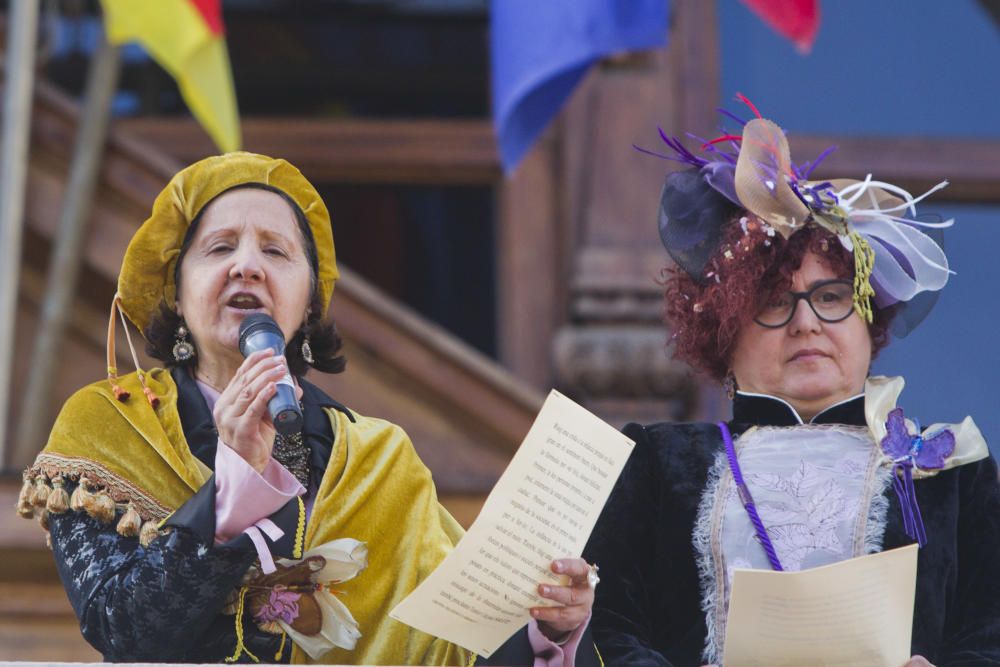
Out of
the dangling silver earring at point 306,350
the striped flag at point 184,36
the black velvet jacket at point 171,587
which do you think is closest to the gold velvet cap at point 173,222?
the dangling silver earring at point 306,350

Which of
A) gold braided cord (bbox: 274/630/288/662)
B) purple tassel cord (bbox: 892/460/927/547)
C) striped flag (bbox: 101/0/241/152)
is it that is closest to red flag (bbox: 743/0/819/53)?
striped flag (bbox: 101/0/241/152)

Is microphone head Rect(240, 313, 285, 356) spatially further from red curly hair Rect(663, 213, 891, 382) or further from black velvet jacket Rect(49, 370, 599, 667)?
red curly hair Rect(663, 213, 891, 382)

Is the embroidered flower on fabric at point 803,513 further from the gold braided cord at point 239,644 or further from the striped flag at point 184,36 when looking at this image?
the striped flag at point 184,36

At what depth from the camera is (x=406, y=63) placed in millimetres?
7848

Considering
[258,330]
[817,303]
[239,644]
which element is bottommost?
[239,644]

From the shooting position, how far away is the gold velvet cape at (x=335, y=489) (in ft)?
11.5

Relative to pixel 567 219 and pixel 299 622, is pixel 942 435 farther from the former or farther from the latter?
pixel 567 219

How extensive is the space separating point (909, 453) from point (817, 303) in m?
0.29

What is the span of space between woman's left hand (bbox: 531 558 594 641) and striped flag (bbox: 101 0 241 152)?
10.5ft

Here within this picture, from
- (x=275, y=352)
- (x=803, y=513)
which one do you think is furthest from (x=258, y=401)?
(x=803, y=513)

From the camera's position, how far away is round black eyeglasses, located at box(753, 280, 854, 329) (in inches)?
148

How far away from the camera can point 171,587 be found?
10.8 feet

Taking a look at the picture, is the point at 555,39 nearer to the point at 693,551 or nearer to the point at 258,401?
the point at 693,551

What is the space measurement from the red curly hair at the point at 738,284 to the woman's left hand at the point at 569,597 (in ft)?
1.98
